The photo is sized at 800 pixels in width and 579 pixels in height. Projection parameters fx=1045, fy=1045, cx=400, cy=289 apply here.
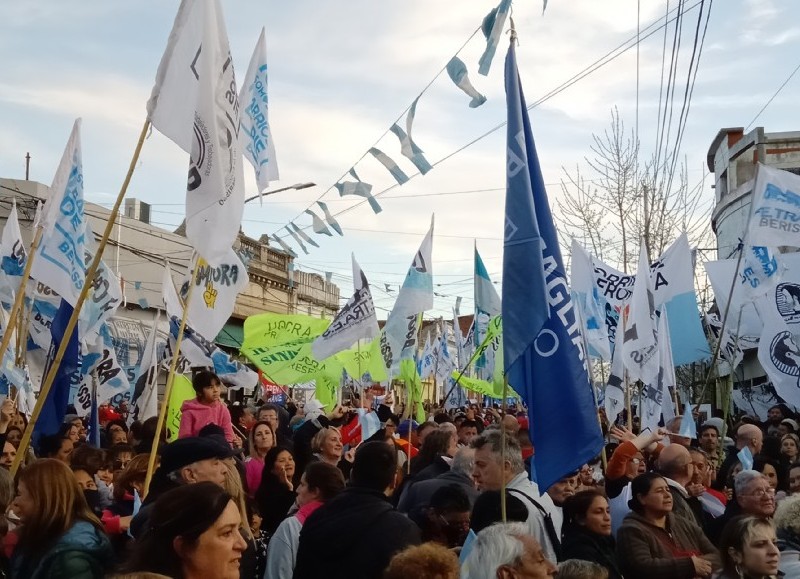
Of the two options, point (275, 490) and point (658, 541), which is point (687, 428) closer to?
point (658, 541)

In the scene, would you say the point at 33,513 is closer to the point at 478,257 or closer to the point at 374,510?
the point at 374,510

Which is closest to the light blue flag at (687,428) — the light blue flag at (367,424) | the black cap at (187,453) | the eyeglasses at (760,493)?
the eyeglasses at (760,493)

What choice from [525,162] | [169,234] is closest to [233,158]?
[525,162]

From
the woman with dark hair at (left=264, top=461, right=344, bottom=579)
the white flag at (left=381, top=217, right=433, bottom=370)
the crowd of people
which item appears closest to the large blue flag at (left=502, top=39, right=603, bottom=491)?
the crowd of people

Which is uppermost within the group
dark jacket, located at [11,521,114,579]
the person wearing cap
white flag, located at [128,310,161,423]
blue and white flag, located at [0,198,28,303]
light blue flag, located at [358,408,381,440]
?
blue and white flag, located at [0,198,28,303]

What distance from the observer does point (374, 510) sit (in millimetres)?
5125

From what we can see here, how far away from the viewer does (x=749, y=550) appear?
6.02m

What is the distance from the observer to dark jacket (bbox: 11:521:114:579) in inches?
164

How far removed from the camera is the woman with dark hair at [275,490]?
743 centimetres

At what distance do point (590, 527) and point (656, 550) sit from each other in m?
0.44

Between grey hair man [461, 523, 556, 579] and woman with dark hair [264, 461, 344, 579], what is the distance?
52.5 inches

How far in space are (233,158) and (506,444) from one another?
2390mm

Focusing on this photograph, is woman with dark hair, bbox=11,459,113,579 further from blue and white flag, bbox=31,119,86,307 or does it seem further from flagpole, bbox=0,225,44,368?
blue and white flag, bbox=31,119,86,307

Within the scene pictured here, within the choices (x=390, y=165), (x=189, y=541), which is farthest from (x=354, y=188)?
(x=189, y=541)
